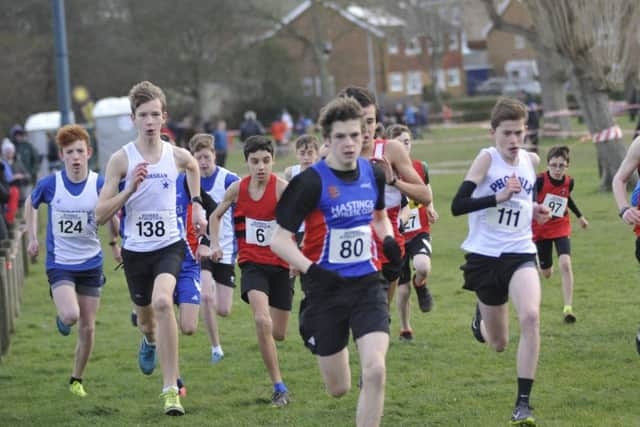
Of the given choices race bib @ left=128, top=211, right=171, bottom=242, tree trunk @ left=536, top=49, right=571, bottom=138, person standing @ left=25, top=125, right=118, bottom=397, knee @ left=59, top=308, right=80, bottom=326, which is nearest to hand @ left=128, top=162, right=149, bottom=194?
race bib @ left=128, top=211, right=171, bottom=242

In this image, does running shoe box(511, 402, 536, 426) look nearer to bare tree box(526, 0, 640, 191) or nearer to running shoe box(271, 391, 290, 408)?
running shoe box(271, 391, 290, 408)

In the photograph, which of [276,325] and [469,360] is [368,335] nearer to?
[276,325]

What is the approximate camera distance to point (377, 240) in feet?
22.7

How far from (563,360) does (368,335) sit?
364cm

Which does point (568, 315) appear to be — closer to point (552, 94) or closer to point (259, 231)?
point (259, 231)

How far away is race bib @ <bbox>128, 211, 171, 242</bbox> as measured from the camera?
795 centimetres

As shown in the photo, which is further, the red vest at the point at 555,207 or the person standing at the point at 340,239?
the red vest at the point at 555,207

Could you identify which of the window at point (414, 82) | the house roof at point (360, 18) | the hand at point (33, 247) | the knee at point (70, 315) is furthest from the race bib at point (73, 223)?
the window at point (414, 82)

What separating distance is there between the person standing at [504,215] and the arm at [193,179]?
74.0 inches

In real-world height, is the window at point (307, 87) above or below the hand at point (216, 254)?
above

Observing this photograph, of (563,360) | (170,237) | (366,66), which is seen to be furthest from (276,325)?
(366,66)

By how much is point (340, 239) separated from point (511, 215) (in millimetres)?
1566

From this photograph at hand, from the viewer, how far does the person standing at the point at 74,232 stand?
8.89 meters

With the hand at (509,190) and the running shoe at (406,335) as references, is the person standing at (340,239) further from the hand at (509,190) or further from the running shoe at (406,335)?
the running shoe at (406,335)
